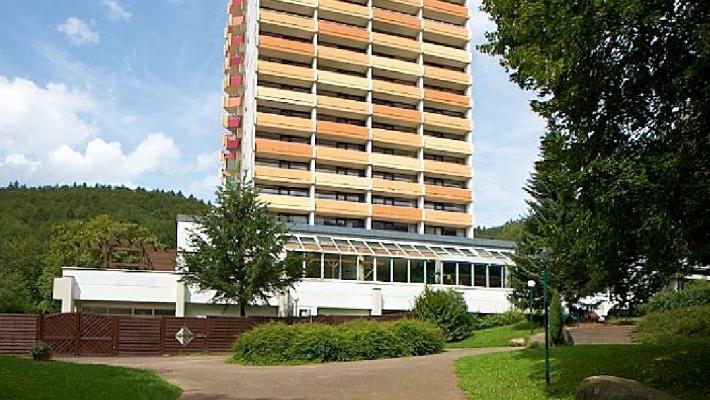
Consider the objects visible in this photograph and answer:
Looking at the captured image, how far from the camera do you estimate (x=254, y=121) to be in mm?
64125

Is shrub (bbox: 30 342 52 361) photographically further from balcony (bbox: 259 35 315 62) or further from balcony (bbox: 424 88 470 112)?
balcony (bbox: 424 88 470 112)

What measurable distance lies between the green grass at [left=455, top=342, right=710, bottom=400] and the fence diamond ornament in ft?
52.4

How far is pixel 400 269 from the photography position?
50.4 meters

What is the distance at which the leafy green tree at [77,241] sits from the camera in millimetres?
69250

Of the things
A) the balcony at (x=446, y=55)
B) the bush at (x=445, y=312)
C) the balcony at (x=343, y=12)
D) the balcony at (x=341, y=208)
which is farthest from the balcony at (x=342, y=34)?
the bush at (x=445, y=312)

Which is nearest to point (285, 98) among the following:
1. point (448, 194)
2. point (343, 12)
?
point (343, 12)

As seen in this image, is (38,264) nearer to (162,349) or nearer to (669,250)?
(162,349)

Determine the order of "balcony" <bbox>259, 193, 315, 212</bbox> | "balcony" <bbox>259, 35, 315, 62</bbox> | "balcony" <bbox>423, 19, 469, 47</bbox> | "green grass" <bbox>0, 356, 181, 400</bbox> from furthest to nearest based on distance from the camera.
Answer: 1. "balcony" <bbox>423, 19, 469, 47</bbox>
2. "balcony" <bbox>259, 35, 315, 62</bbox>
3. "balcony" <bbox>259, 193, 315, 212</bbox>
4. "green grass" <bbox>0, 356, 181, 400</bbox>

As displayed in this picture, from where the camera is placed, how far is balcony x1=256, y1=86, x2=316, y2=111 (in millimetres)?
65375

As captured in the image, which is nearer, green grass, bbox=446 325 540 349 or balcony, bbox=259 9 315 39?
A: green grass, bbox=446 325 540 349

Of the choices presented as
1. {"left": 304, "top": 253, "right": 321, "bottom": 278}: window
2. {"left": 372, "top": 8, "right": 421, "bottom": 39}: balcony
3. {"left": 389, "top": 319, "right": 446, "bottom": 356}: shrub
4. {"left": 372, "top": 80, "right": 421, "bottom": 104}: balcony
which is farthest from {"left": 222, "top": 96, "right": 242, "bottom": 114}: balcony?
{"left": 389, "top": 319, "right": 446, "bottom": 356}: shrub

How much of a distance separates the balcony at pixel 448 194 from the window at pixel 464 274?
1713cm

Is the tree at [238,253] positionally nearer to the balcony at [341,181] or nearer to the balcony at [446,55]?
the balcony at [341,181]

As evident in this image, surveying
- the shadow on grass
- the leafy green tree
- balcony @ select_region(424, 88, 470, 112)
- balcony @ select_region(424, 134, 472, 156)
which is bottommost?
the shadow on grass
